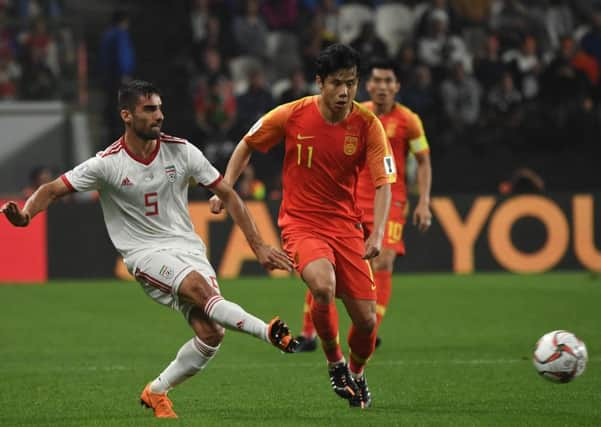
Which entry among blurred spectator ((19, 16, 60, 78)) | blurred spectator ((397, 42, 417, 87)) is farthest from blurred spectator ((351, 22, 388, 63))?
blurred spectator ((19, 16, 60, 78))

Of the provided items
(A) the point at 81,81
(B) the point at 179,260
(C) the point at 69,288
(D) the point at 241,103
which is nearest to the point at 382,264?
(B) the point at 179,260

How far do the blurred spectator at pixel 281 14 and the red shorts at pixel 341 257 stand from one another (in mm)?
13326

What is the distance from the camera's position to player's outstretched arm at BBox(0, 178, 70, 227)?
6.67 meters

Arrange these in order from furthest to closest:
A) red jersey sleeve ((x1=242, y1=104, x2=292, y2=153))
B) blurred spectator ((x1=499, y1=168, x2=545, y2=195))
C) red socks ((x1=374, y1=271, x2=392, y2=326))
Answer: blurred spectator ((x1=499, y1=168, x2=545, y2=195)) < red socks ((x1=374, y1=271, x2=392, y2=326)) < red jersey sleeve ((x1=242, y1=104, x2=292, y2=153))

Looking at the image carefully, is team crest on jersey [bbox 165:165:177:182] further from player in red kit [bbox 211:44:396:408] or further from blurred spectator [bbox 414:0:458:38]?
blurred spectator [bbox 414:0:458:38]

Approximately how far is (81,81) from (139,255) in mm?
13060

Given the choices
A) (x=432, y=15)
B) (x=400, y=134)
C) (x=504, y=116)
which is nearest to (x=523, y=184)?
(x=504, y=116)

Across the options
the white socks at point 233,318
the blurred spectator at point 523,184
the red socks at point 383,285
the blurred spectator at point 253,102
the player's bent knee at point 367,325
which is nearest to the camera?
the white socks at point 233,318

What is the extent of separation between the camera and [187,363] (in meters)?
7.01

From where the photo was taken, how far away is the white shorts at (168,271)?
689 cm

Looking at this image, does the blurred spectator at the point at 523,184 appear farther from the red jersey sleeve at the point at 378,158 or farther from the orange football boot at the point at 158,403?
the orange football boot at the point at 158,403

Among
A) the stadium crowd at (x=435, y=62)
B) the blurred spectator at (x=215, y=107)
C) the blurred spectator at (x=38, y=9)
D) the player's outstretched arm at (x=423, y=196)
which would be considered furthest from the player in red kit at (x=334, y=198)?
the blurred spectator at (x=38, y=9)

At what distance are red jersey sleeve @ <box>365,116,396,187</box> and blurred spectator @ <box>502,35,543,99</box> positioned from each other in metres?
12.5

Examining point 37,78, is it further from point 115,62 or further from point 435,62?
point 435,62
